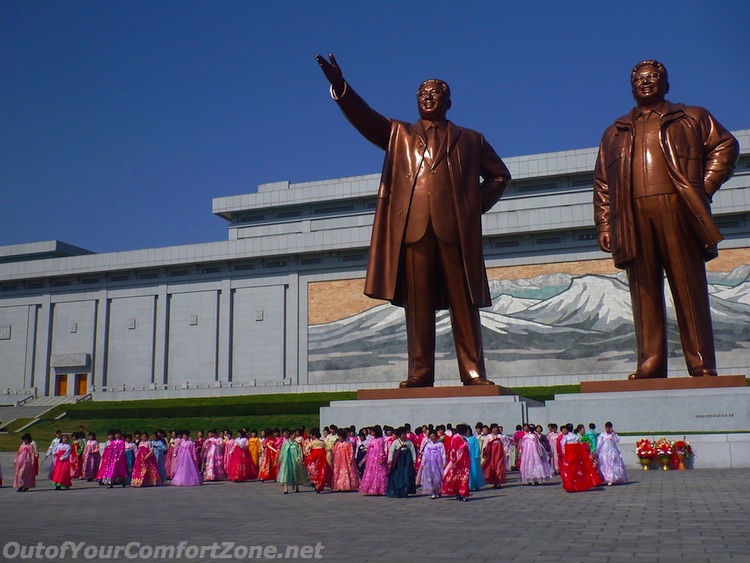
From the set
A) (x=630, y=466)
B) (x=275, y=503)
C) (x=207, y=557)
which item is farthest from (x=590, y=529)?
(x=630, y=466)

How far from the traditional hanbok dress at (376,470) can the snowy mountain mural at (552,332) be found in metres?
19.1

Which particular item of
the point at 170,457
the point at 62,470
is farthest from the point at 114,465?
the point at 170,457

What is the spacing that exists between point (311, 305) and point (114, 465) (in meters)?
19.3

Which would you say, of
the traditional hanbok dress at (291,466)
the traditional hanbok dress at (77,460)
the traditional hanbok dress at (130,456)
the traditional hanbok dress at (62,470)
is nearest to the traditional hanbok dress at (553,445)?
the traditional hanbok dress at (291,466)

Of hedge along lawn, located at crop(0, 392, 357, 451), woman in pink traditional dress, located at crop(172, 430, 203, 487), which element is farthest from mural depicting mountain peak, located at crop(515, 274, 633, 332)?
woman in pink traditional dress, located at crop(172, 430, 203, 487)

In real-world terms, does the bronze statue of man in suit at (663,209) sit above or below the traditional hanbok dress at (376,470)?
above

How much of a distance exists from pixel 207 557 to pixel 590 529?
2.93 metres

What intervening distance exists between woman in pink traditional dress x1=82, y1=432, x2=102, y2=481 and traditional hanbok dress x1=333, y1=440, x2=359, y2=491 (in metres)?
6.06

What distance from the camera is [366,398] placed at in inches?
471

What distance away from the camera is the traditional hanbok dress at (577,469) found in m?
9.05

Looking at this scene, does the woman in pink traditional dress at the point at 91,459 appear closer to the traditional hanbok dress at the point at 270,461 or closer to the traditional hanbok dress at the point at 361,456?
the traditional hanbok dress at the point at 270,461

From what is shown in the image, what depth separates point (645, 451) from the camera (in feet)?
35.1

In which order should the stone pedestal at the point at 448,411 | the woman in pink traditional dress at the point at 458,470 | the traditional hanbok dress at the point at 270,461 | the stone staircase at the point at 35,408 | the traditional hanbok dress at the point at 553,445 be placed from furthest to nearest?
the stone staircase at the point at 35,408 < the traditional hanbok dress at the point at 270,461 < the stone pedestal at the point at 448,411 < the traditional hanbok dress at the point at 553,445 < the woman in pink traditional dress at the point at 458,470

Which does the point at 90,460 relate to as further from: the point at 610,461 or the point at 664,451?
the point at 664,451
